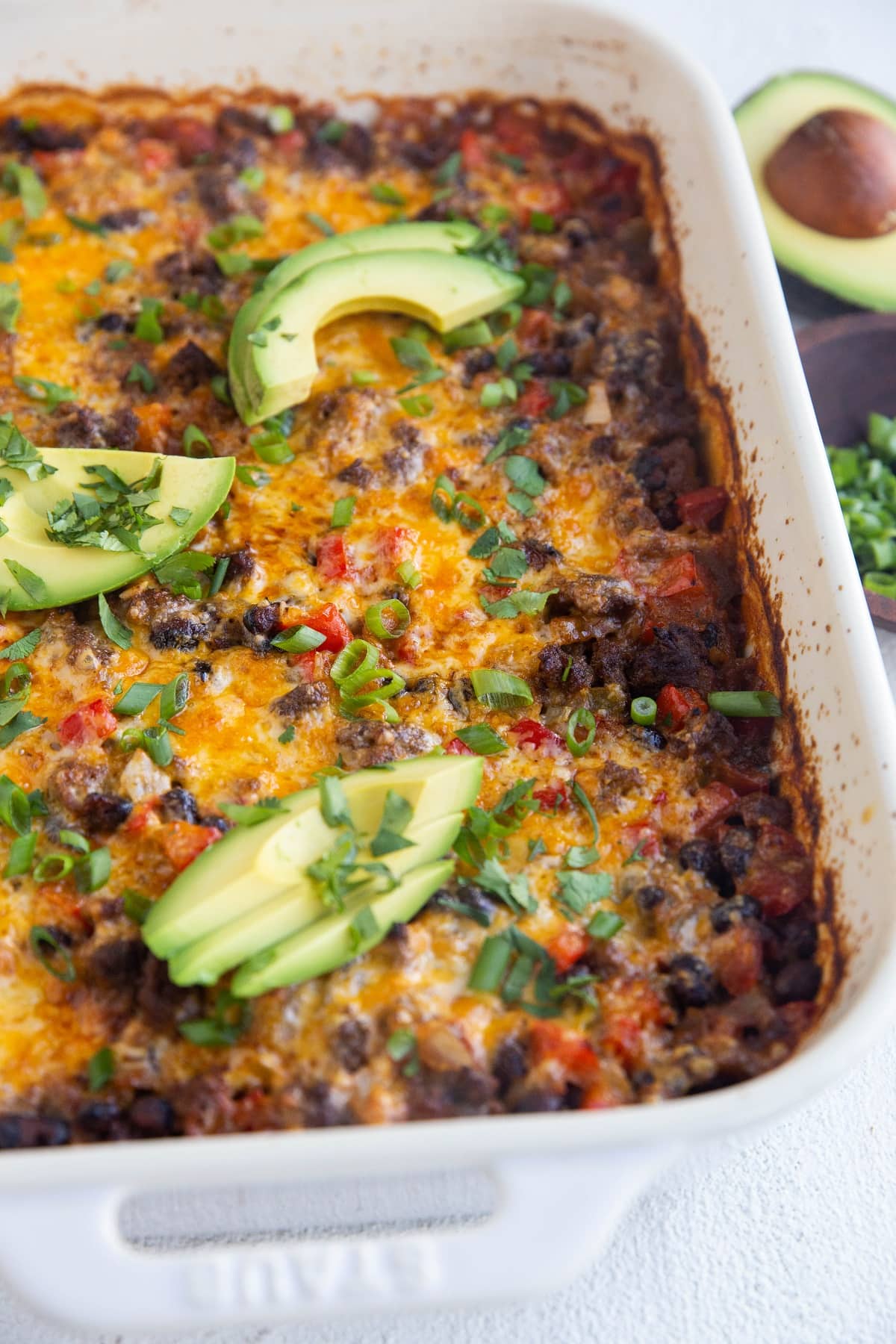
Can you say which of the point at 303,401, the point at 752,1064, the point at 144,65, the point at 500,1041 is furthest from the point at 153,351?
the point at 752,1064

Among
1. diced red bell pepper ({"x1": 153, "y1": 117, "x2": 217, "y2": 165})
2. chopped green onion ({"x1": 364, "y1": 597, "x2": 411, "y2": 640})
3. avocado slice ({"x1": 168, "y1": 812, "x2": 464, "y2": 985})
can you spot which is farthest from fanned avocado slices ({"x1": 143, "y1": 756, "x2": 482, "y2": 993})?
diced red bell pepper ({"x1": 153, "y1": 117, "x2": 217, "y2": 165})

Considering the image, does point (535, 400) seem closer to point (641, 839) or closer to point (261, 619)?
point (261, 619)

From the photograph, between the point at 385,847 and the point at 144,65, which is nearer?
the point at 385,847

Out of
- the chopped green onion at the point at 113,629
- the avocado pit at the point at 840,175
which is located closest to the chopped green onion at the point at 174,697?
the chopped green onion at the point at 113,629

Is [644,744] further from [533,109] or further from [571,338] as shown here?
[533,109]

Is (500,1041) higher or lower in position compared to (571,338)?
lower

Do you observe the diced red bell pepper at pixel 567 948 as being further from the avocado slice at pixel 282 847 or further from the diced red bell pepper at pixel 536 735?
the diced red bell pepper at pixel 536 735

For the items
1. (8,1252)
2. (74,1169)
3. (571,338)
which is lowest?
(8,1252)
